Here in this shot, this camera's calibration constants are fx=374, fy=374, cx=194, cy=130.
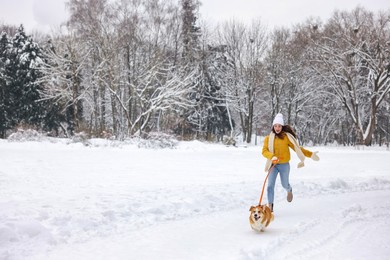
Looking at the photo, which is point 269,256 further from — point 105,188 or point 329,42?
point 329,42

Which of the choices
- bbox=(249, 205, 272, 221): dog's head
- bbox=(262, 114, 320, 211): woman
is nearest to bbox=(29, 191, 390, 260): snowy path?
bbox=(249, 205, 272, 221): dog's head

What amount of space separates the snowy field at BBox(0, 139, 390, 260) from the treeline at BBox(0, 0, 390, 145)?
13064mm

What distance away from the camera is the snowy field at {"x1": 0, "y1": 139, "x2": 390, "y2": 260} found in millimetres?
5164

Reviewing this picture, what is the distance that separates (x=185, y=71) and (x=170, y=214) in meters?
28.2

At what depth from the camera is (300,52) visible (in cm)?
3719

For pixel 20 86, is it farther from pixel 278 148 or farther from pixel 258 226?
pixel 258 226

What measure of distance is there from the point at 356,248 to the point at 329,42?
3212cm

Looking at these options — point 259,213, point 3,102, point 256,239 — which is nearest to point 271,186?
point 259,213

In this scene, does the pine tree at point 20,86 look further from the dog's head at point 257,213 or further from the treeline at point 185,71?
the dog's head at point 257,213

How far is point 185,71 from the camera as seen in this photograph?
34.7 m

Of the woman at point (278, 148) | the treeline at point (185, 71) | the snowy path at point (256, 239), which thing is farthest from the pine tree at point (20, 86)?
the snowy path at point (256, 239)

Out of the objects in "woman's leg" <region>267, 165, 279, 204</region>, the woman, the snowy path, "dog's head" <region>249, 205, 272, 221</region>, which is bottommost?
the snowy path

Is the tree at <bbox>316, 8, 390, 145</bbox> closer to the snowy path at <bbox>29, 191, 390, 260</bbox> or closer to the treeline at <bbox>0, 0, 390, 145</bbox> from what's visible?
the treeline at <bbox>0, 0, 390, 145</bbox>

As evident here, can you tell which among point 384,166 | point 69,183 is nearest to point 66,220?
point 69,183
